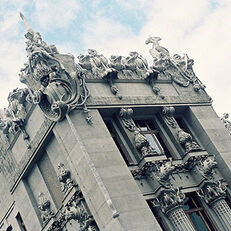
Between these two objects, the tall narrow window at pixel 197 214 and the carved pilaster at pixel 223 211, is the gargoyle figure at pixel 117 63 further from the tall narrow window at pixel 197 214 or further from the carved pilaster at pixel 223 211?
the carved pilaster at pixel 223 211

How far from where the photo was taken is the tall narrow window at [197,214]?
85.2 ft

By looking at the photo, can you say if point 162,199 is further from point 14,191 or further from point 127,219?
point 14,191

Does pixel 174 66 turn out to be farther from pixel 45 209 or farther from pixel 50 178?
pixel 45 209

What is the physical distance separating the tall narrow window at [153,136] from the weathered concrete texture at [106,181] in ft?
11.6

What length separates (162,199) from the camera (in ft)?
80.6

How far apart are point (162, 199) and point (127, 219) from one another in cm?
301

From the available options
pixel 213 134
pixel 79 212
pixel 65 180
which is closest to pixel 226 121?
pixel 213 134

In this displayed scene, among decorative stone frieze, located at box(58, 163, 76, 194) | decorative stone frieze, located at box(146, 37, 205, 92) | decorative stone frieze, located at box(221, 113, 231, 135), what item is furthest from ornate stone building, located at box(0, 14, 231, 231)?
decorative stone frieze, located at box(221, 113, 231, 135)

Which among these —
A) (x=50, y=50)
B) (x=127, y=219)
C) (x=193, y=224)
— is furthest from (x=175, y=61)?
(x=127, y=219)

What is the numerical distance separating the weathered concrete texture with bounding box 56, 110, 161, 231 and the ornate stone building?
0.05 meters

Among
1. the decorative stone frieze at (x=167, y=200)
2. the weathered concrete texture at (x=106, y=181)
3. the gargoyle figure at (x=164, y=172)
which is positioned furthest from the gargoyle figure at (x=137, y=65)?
the decorative stone frieze at (x=167, y=200)

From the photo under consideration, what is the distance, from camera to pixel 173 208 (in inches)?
961

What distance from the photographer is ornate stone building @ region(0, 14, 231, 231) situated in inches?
930

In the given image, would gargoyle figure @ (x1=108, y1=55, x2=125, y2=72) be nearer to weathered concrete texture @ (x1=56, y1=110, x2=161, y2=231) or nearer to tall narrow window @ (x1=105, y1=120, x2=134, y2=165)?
tall narrow window @ (x1=105, y1=120, x2=134, y2=165)
